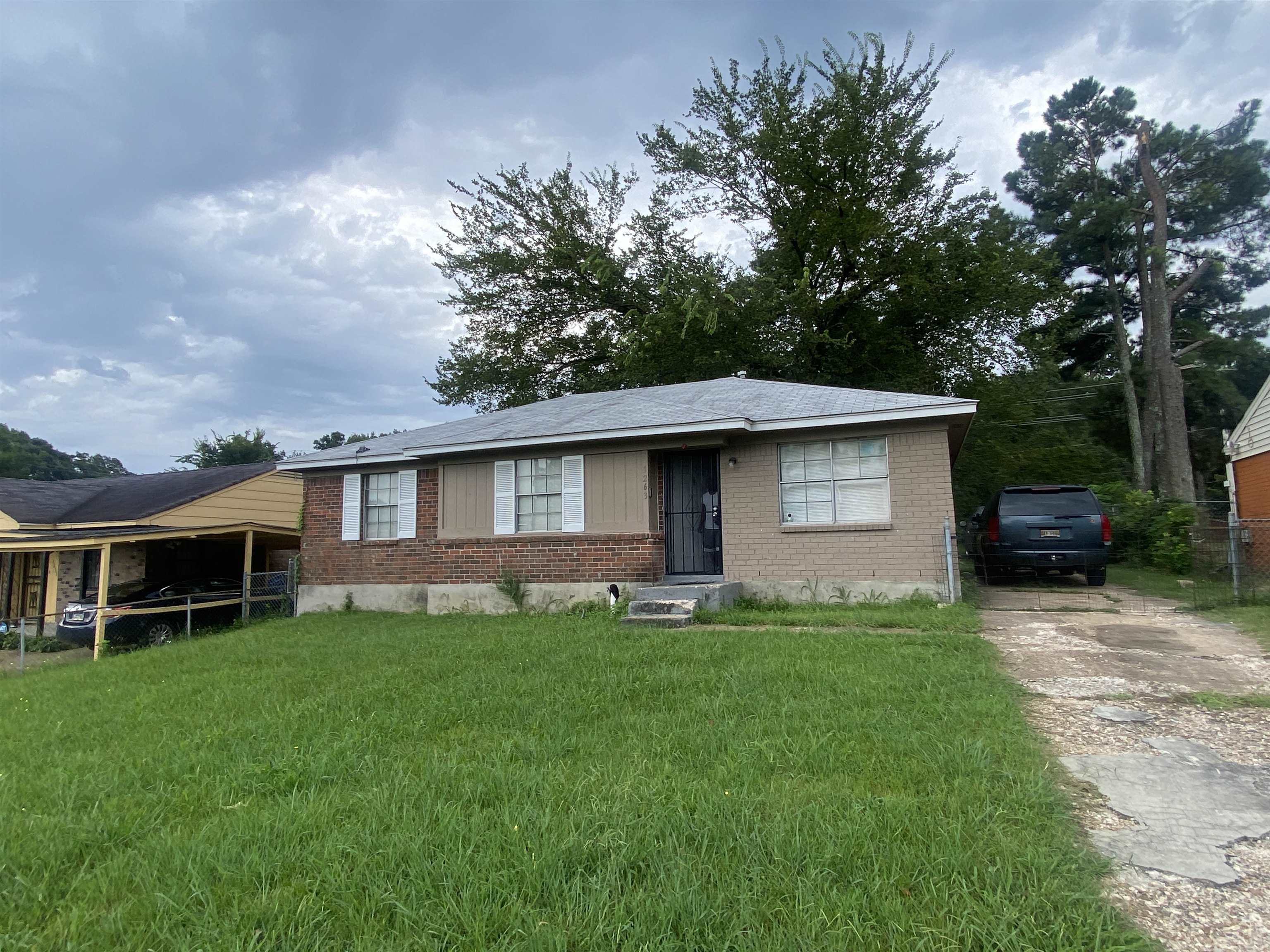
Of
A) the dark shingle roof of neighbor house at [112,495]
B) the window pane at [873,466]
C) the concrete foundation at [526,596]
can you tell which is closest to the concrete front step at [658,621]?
the concrete foundation at [526,596]

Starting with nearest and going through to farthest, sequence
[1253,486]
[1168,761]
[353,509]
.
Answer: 1. [1168,761]
2. [353,509]
3. [1253,486]

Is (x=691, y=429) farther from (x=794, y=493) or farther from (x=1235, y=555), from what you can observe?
(x=1235, y=555)

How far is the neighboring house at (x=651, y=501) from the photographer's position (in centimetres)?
962

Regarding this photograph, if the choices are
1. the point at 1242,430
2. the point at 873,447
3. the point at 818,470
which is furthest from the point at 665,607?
the point at 1242,430

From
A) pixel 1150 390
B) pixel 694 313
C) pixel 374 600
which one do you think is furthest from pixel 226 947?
pixel 1150 390

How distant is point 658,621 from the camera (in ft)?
28.9

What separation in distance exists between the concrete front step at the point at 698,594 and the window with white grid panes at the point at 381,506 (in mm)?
5444

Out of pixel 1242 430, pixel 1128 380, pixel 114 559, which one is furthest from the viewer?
pixel 1128 380

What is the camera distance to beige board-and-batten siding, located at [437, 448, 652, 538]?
1073 centimetres

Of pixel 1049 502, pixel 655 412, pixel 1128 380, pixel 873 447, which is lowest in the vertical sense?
pixel 1049 502

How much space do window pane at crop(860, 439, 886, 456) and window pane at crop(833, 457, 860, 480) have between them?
15 cm

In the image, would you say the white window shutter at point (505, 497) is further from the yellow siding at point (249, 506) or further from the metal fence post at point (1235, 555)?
the metal fence post at point (1235, 555)

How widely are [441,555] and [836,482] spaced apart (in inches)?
261

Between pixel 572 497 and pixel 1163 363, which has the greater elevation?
pixel 1163 363
